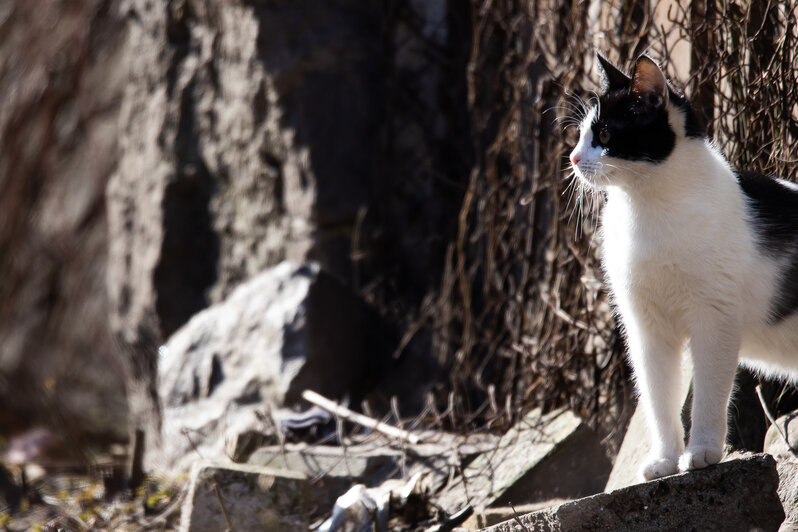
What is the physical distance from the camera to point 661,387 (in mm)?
2016

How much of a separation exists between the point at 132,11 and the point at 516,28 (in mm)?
2171

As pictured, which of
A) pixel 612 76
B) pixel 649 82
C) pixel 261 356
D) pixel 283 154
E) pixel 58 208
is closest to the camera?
pixel 649 82

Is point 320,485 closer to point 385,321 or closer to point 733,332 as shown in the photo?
point 385,321

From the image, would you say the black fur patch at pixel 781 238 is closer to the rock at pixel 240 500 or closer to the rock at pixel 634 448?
the rock at pixel 634 448

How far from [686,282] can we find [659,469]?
0.43 m

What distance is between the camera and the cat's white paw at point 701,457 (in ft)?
5.88

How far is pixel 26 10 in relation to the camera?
568 cm

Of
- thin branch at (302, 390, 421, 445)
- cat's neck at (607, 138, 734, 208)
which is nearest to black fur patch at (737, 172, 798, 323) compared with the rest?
cat's neck at (607, 138, 734, 208)

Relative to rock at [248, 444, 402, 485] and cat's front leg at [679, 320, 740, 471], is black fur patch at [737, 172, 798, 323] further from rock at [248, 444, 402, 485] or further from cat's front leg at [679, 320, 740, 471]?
rock at [248, 444, 402, 485]

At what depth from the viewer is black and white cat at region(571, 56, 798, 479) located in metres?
1.88

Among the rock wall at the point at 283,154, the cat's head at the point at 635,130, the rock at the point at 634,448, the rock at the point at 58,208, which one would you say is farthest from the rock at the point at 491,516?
the rock at the point at 58,208

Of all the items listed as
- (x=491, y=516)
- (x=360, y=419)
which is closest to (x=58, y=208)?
(x=360, y=419)

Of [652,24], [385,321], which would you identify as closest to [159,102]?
[385,321]

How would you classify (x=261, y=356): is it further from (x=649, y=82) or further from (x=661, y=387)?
(x=649, y=82)
